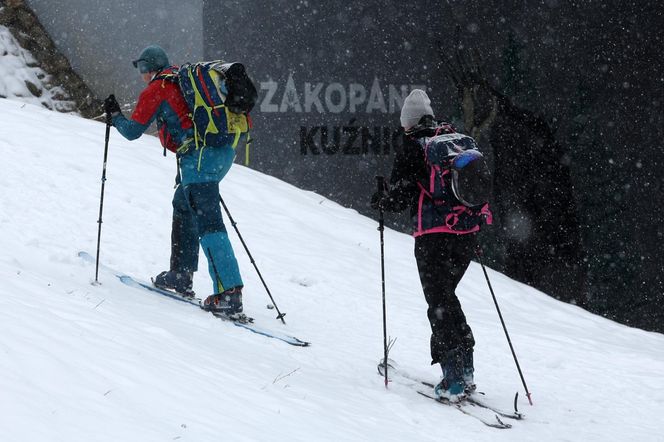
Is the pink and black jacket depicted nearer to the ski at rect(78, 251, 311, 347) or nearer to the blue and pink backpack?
the blue and pink backpack

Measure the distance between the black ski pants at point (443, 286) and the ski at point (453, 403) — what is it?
1.14ft

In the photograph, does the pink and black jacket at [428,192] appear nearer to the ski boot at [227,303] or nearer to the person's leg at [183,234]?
the ski boot at [227,303]

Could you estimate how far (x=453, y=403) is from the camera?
585cm

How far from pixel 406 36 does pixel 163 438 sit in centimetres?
1874

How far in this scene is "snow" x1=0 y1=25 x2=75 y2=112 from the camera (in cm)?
1556

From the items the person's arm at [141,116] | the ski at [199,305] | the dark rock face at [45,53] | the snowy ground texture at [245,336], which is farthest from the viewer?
the dark rock face at [45,53]

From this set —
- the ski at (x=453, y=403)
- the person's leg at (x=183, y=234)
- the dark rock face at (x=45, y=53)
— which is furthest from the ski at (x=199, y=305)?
the dark rock face at (x=45, y=53)

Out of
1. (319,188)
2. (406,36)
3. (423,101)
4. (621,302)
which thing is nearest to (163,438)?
(423,101)

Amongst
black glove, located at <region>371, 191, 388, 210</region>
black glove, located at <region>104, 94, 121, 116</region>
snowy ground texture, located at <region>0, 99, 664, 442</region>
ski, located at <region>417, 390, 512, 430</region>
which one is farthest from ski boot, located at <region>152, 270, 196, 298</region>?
ski, located at <region>417, 390, 512, 430</region>

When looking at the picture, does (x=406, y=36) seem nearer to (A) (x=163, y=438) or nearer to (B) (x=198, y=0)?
(B) (x=198, y=0)

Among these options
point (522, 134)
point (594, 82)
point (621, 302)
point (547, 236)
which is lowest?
point (621, 302)

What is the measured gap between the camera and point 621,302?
23.3 meters

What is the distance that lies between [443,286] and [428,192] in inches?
27.3

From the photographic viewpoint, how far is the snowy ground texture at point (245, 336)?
3.85m
